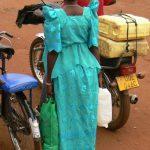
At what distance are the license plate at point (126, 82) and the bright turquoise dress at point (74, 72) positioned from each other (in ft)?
2.61

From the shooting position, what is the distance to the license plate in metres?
4.79

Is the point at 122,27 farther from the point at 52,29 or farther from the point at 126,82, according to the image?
the point at 52,29

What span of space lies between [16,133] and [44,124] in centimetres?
49

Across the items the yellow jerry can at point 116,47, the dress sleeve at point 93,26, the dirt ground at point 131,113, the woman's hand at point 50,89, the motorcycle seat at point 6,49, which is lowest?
the dirt ground at point 131,113

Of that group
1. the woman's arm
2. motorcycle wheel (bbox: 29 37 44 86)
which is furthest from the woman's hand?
motorcycle wheel (bbox: 29 37 44 86)

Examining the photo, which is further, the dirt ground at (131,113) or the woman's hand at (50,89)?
the dirt ground at (131,113)

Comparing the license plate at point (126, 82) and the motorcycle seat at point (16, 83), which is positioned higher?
the motorcycle seat at point (16, 83)

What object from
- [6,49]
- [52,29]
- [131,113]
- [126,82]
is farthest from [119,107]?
[52,29]

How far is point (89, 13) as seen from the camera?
380cm

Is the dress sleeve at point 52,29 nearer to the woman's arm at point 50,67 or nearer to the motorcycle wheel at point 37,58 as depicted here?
the woman's arm at point 50,67

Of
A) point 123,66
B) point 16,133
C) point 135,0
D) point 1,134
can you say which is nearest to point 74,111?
point 16,133

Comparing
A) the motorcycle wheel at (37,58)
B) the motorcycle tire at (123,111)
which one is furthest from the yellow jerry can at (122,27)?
the motorcycle wheel at (37,58)

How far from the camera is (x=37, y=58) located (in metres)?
6.42

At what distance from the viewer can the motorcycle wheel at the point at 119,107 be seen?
4.88 m
